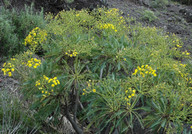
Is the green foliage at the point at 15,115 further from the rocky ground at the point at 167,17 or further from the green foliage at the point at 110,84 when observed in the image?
the rocky ground at the point at 167,17

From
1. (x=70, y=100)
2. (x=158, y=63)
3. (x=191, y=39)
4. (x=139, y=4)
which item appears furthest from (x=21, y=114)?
(x=139, y=4)

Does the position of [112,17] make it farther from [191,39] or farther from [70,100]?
[191,39]

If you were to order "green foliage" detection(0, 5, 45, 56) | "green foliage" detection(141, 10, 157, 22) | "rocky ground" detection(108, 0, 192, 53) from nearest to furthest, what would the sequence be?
1. "green foliage" detection(0, 5, 45, 56)
2. "rocky ground" detection(108, 0, 192, 53)
3. "green foliage" detection(141, 10, 157, 22)

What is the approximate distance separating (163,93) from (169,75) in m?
0.39

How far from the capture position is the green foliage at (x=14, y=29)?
419cm

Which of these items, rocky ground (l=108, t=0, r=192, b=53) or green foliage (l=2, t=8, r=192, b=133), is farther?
rocky ground (l=108, t=0, r=192, b=53)

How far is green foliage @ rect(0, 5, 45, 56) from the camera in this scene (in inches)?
165

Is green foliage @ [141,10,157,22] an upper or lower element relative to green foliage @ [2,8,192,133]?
lower

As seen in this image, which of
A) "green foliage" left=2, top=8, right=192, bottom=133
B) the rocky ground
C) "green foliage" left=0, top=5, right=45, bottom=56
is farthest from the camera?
the rocky ground

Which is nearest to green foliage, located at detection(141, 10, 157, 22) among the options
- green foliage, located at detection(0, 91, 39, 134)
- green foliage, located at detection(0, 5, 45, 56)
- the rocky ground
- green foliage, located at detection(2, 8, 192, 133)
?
the rocky ground

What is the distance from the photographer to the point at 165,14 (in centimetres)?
1006

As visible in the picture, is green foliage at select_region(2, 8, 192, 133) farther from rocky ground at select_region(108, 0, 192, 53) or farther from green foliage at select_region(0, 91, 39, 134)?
rocky ground at select_region(108, 0, 192, 53)

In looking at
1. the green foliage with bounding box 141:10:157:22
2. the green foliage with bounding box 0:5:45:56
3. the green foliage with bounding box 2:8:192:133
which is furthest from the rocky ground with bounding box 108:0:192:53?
the green foliage with bounding box 2:8:192:133

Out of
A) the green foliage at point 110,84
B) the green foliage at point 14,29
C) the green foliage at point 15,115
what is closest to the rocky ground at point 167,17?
the green foliage at point 14,29
